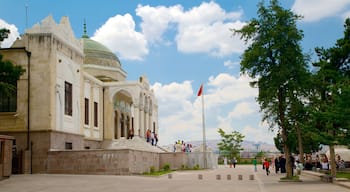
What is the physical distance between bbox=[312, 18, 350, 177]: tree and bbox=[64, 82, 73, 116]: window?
1660 centimetres

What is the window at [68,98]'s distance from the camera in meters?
33.4

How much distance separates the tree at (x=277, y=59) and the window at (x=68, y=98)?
13.4 m

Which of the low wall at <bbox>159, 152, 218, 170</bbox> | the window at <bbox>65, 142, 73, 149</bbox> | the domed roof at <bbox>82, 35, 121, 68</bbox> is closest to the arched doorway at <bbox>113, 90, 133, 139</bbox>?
the domed roof at <bbox>82, 35, 121, 68</bbox>

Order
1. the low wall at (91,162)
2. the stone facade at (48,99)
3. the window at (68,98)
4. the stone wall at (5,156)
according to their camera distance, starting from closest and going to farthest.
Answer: the stone wall at (5,156) < the low wall at (91,162) < the stone facade at (48,99) < the window at (68,98)

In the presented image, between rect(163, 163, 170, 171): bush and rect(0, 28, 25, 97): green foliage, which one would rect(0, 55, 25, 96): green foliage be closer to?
rect(0, 28, 25, 97): green foliage

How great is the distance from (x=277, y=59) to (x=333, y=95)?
3657mm

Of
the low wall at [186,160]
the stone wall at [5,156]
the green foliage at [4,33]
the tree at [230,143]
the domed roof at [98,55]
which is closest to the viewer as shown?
the stone wall at [5,156]

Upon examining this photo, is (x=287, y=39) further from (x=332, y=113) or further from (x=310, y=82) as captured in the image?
(x=332, y=113)

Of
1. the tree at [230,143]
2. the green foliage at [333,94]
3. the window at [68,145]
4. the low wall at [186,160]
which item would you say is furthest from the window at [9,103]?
the tree at [230,143]

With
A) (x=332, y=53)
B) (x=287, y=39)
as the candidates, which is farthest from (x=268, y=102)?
(x=332, y=53)

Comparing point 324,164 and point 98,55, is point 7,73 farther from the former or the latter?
point 98,55

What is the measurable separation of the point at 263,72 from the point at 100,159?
38.2 ft

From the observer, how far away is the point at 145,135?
4809 centimetres

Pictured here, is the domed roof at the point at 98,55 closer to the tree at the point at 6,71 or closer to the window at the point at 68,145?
the window at the point at 68,145
